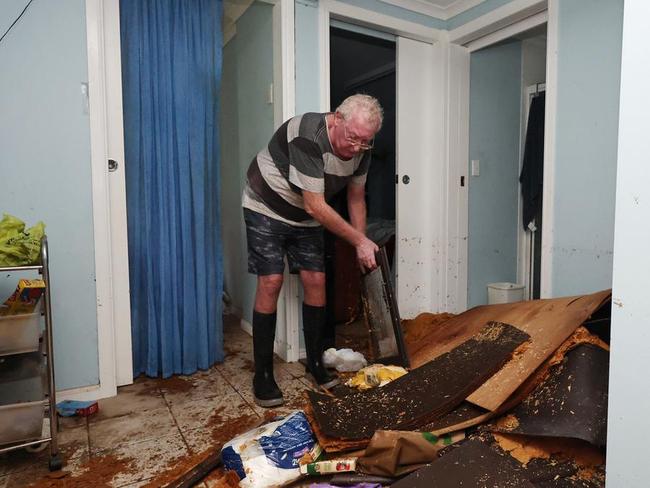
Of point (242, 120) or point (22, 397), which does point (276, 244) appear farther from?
point (242, 120)

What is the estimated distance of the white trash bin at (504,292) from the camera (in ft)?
10.3

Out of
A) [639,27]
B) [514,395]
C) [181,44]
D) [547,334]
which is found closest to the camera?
[639,27]

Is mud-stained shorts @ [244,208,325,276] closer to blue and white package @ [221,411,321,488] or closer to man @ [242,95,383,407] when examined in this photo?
man @ [242,95,383,407]

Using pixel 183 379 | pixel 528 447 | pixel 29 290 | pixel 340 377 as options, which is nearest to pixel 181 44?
pixel 29 290

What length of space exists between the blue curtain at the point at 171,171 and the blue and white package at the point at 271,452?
97 cm

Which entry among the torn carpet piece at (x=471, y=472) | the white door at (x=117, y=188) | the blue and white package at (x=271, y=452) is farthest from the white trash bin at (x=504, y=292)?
the white door at (x=117, y=188)

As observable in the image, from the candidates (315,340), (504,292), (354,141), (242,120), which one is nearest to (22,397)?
(315,340)

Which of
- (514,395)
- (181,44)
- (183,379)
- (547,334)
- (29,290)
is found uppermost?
(181,44)

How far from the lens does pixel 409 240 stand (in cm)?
304

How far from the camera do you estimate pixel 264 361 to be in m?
2.05

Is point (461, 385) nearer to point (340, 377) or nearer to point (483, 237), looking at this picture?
point (340, 377)

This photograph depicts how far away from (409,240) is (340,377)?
1163mm

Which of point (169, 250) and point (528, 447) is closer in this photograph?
point (528, 447)

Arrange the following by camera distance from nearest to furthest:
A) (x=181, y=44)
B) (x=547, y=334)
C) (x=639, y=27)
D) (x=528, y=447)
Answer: (x=639, y=27), (x=528, y=447), (x=547, y=334), (x=181, y=44)
